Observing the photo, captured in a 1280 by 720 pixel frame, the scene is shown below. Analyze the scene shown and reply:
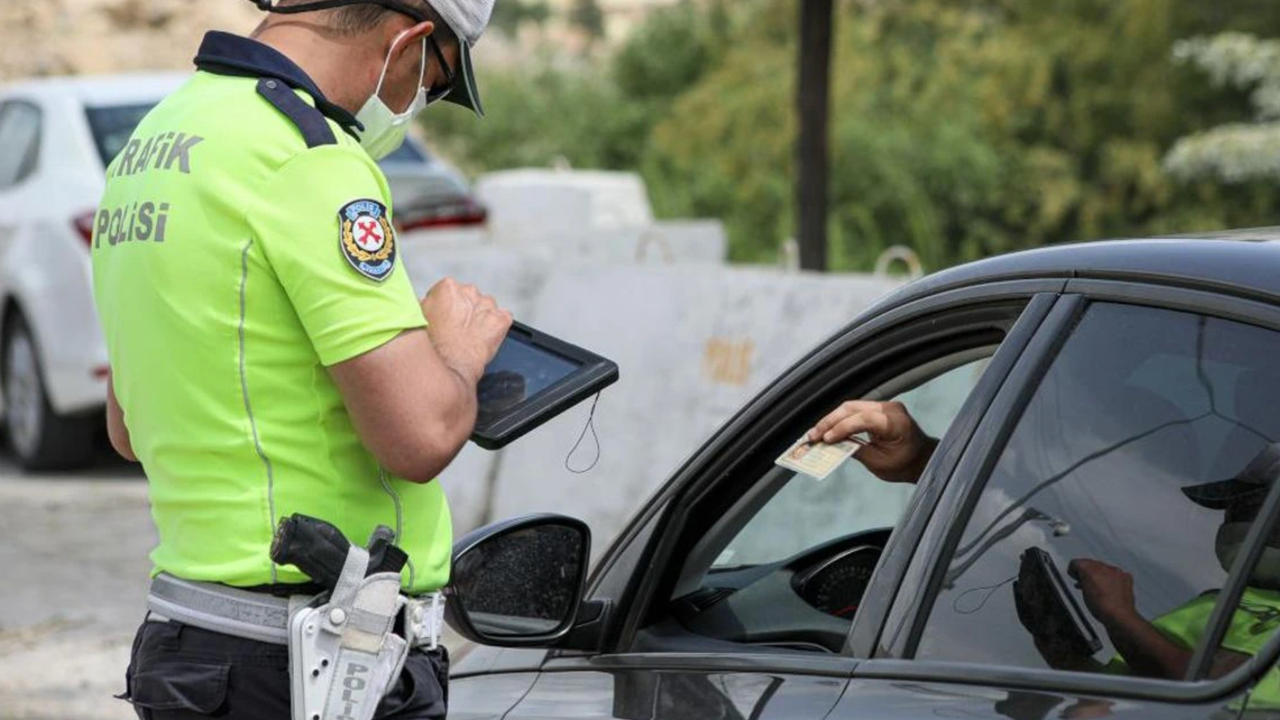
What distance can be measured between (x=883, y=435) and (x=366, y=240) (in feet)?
2.66

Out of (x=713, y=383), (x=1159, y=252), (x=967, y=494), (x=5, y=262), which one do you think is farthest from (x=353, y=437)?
(x=5, y=262)

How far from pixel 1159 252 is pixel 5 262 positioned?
917 centimetres

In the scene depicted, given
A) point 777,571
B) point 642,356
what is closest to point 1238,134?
point 642,356

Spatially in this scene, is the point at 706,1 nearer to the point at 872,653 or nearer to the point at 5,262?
the point at 5,262

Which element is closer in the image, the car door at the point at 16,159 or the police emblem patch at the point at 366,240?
the police emblem patch at the point at 366,240

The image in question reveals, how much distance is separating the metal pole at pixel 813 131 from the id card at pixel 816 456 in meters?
8.08

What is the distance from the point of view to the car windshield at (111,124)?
10.6 metres

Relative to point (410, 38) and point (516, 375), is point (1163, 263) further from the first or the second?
point (410, 38)

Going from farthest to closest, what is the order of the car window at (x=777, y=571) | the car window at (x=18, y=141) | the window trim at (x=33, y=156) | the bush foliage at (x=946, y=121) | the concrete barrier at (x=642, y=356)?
the bush foliage at (x=946, y=121) → the car window at (x=18, y=141) → the window trim at (x=33, y=156) → the concrete barrier at (x=642, y=356) → the car window at (x=777, y=571)

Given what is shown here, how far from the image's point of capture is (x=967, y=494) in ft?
8.27

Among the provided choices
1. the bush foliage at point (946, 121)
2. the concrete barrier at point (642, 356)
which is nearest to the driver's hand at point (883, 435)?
the concrete barrier at point (642, 356)

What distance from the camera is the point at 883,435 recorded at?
9.78 feet

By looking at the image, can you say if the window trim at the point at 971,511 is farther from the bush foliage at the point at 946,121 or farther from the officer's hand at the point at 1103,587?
the bush foliage at the point at 946,121

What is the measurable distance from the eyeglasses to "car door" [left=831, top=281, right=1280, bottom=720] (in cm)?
92
